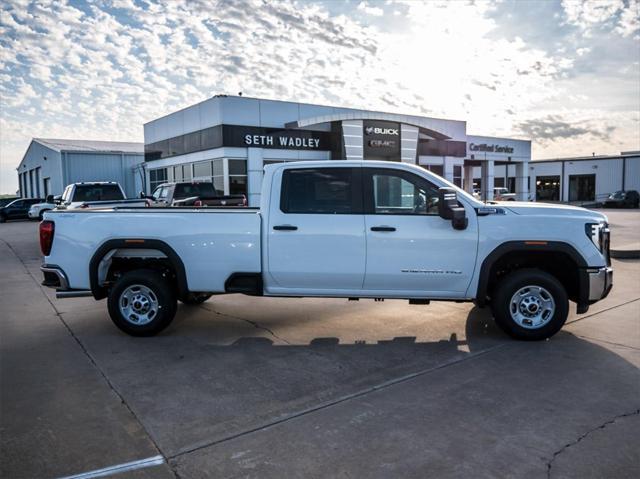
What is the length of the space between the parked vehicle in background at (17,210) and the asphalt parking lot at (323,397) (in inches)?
1341

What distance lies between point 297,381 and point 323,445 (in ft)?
3.99

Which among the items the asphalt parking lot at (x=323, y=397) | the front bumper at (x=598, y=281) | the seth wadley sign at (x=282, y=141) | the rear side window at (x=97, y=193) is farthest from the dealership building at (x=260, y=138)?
the front bumper at (x=598, y=281)

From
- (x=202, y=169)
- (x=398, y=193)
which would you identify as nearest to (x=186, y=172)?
(x=202, y=169)

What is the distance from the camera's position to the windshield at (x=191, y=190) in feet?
59.4

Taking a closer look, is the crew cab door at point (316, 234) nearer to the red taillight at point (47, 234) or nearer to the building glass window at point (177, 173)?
the red taillight at point (47, 234)

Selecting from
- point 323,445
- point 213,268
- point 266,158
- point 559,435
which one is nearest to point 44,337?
point 213,268

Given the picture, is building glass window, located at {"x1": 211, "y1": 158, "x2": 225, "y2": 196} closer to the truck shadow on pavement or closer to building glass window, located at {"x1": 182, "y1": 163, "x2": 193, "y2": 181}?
building glass window, located at {"x1": 182, "y1": 163, "x2": 193, "y2": 181}

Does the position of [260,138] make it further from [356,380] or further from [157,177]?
[356,380]

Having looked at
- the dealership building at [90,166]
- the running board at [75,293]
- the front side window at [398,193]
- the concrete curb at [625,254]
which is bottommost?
the concrete curb at [625,254]

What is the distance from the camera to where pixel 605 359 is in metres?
5.32

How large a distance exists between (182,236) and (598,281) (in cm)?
483

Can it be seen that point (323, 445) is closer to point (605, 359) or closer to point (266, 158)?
point (605, 359)

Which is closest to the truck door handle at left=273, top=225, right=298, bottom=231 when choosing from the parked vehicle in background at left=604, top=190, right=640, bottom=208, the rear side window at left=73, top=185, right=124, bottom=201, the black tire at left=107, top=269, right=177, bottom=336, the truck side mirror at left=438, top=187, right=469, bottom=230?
the black tire at left=107, top=269, right=177, bottom=336

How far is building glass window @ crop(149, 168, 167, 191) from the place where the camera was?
1298 inches
